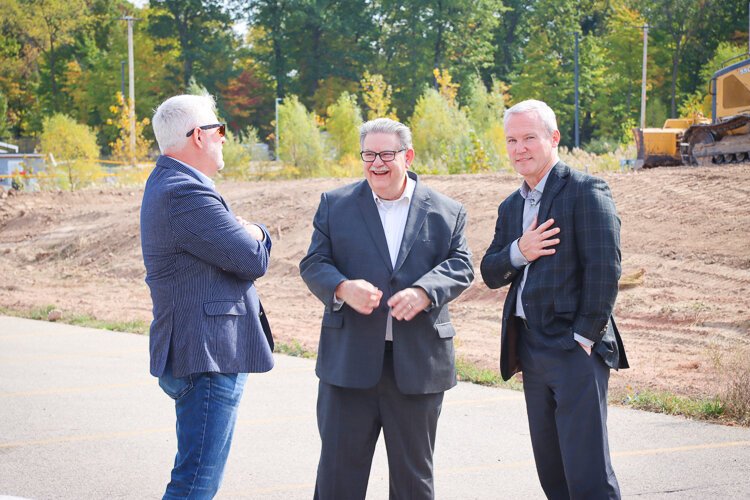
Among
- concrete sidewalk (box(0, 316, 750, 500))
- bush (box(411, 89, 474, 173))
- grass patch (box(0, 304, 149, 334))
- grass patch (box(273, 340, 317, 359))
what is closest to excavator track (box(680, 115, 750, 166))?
bush (box(411, 89, 474, 173))

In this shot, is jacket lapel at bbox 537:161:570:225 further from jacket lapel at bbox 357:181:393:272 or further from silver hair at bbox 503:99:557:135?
jacket lapel at bbox 357:181:393:272

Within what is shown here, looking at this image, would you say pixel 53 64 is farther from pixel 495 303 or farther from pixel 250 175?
pixel 495 303

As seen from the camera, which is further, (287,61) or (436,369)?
(287,61)

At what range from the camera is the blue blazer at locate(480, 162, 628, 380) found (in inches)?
A: 168

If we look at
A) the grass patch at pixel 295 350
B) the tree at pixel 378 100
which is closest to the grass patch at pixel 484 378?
the grass patch at pixel 295 350

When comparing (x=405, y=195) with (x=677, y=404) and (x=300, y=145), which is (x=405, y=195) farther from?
(x=300, y=145)

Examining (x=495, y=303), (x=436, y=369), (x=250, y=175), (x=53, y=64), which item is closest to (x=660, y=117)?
(x=250, y=175)

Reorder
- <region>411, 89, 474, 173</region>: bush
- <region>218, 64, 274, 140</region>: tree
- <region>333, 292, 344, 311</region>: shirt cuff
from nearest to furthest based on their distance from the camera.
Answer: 1. <region>333, 292, 344, 311</region>: shirt cuff
2. <region>411, 89, 474, 173</region>: bush
3. <region>218, 64, 274, 140</region>: tree

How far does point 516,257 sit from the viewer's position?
4492 mm

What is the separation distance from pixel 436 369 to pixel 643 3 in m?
56.3

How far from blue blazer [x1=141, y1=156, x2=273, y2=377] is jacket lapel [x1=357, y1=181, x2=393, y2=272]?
1.86 ft

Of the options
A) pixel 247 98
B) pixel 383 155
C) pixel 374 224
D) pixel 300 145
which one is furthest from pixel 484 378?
pixel 247 98

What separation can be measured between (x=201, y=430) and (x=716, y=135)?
20.1m

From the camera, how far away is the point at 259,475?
614cm
